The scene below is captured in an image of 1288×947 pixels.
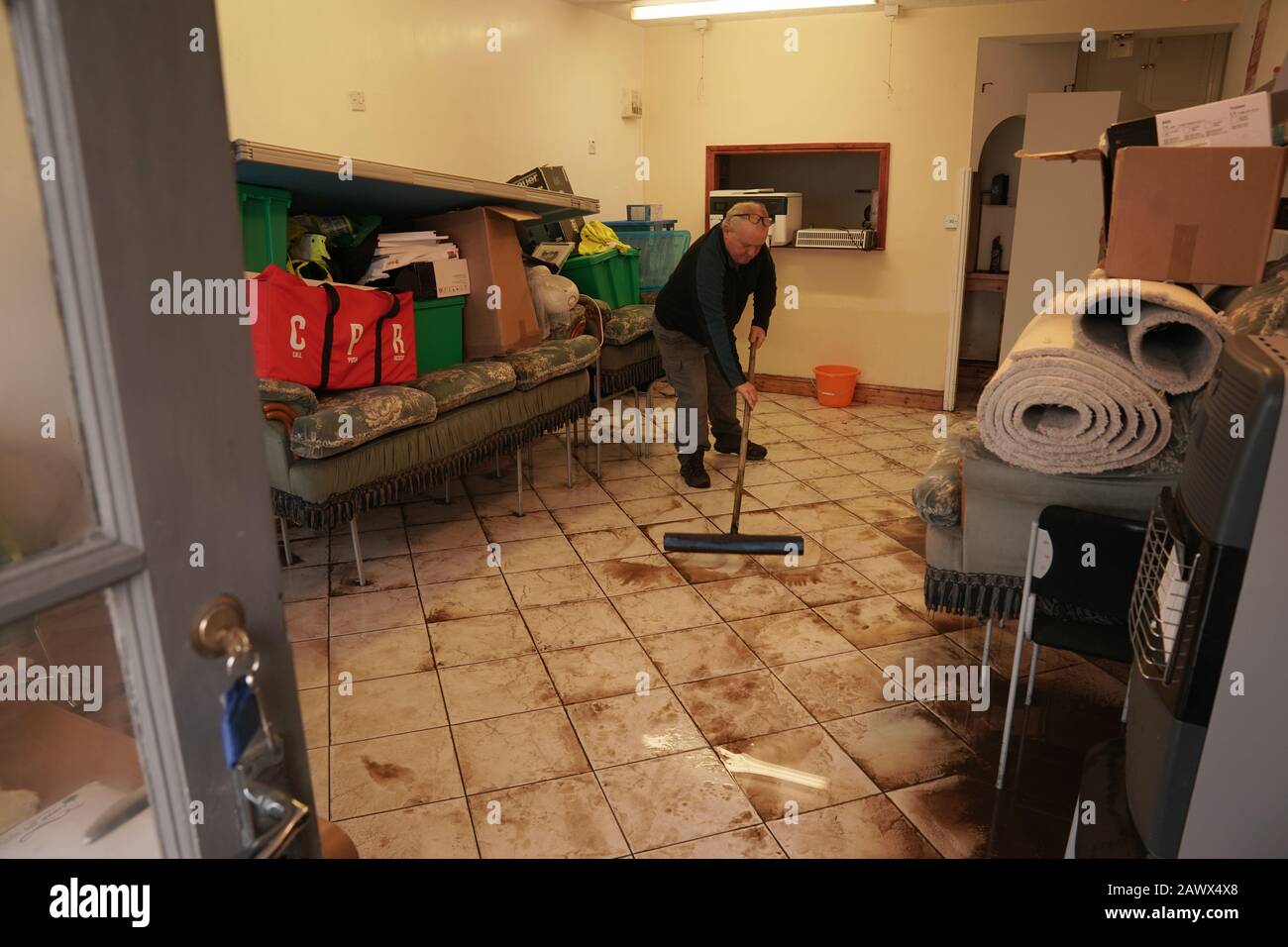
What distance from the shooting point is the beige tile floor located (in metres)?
2.17

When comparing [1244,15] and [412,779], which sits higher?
[1244,15]

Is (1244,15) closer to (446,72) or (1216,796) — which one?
(446,72)

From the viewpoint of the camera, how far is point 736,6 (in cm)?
551

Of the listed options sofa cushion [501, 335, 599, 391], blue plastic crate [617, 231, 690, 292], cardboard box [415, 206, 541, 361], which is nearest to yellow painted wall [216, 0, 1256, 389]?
blue plastic crate [617, 231, 690, 292]

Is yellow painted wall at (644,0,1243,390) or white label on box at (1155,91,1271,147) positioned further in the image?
yellow painted wall at (644,0,1243,390)

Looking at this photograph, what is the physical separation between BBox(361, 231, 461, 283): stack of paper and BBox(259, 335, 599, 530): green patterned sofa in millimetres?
473

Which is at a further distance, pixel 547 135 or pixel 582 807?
pixel 547 135

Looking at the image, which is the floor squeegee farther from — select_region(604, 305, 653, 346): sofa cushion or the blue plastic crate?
the blue plastic crate

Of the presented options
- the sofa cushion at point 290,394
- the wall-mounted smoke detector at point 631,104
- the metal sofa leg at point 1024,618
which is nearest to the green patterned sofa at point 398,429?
the sofa cushion at point 290,394

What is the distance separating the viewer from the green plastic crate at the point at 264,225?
3229mm
